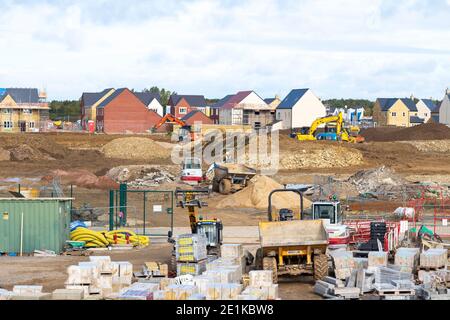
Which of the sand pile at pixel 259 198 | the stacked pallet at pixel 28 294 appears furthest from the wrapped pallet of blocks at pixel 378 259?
the sand pile at pixel 259 198

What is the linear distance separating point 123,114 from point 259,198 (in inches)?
2921

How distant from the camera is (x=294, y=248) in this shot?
26.3 m

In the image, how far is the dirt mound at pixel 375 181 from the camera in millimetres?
53028

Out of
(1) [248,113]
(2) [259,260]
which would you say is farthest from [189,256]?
(1) [248,113]

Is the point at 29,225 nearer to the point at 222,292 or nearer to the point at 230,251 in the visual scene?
the point at 230,251

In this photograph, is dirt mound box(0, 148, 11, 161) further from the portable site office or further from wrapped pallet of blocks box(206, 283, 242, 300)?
wrapped pallet of blocks box(206, 283, 242, 300)

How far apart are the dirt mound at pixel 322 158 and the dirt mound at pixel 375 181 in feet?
52.3

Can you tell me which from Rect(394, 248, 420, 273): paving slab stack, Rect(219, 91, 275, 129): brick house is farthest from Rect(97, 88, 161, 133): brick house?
Rect(394, 248, 420, 273): paving slab stack

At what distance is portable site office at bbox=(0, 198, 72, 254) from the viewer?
3275 cm

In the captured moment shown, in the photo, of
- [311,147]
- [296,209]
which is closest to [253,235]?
[296,209]

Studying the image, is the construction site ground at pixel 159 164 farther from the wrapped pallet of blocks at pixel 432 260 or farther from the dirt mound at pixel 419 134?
the dirt mound at pixel 419 134

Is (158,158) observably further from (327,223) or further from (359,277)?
(359,277)

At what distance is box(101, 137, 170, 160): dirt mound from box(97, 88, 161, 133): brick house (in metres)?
36.5
